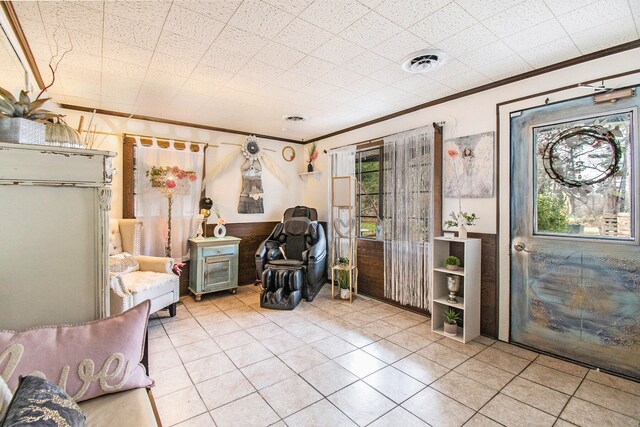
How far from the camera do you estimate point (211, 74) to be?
273 centimetres

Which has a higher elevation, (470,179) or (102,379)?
(470,179)

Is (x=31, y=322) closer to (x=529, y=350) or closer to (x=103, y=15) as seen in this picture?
(x=103, y=15)

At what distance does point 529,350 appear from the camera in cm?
270

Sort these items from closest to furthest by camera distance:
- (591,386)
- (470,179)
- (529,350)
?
1. (591,386)
2. (529,350)
3. (470,179)

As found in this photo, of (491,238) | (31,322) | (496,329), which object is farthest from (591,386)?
(31,322)

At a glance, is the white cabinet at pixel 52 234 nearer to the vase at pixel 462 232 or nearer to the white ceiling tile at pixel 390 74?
the white ceiling tile at pixel 390 74

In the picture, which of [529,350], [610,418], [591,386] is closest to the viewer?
[610,418]

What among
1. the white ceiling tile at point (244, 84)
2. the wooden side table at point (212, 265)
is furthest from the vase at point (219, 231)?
the white ceiling tile at point (244, 84)

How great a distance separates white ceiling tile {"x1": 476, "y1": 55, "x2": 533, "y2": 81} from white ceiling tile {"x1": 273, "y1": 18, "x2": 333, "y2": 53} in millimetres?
1468

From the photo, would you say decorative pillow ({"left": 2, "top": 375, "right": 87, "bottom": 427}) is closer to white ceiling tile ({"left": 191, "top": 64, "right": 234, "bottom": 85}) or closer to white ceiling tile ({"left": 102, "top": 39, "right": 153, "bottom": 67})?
white ceiling tile ({"left": 102, "top": 39, "right": 153, "bottom": 67})

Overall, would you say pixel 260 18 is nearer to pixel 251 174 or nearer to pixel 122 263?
pixel 122 263

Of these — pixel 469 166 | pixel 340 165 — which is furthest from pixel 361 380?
pixel 340 165

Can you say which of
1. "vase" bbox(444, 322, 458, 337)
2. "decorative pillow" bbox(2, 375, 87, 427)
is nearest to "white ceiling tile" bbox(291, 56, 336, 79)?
"decorative pillow" bbox(2, 375, 87, 427)

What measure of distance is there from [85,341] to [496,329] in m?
3.26
